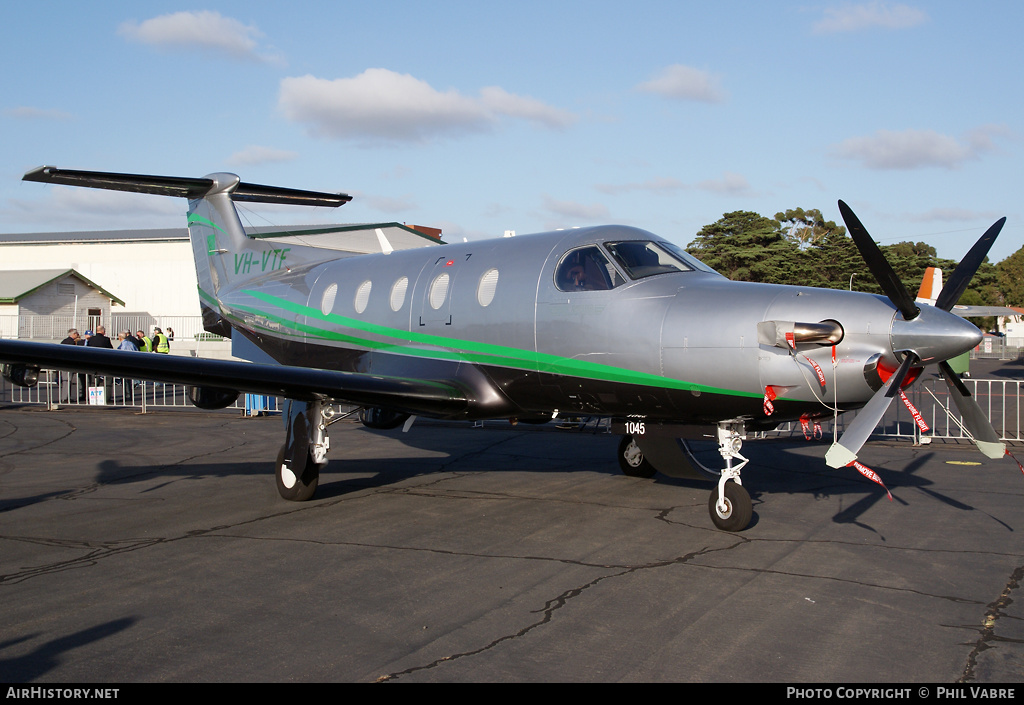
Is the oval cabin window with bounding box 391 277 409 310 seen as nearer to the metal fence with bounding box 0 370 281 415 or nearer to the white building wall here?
the metal fence with bounding box 0 370 281 415

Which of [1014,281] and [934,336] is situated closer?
[934,336]

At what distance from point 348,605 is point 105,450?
33.1 ft

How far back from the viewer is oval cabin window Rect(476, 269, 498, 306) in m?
9.22

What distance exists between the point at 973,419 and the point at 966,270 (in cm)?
143

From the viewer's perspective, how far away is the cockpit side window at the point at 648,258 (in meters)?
8.18

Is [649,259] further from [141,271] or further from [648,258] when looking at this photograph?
[141,271]

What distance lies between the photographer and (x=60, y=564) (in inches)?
271

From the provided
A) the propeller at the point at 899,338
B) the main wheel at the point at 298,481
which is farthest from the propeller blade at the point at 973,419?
the main wheel at the point at 298,481

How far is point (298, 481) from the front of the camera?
9.63 metres

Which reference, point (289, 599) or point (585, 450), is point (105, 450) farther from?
point (289, 599)

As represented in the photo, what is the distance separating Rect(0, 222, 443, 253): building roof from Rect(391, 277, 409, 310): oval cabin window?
2915cm

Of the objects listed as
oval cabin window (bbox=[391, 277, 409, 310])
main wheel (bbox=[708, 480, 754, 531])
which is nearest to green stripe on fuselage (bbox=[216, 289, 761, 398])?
oval cabin window (bbox=[391, 277, 409, 310])

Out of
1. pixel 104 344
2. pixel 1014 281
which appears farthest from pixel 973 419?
pixel 1014 281

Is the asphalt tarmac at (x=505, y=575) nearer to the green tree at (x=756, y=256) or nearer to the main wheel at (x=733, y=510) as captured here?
the main wheel at (x=733, y=510)
